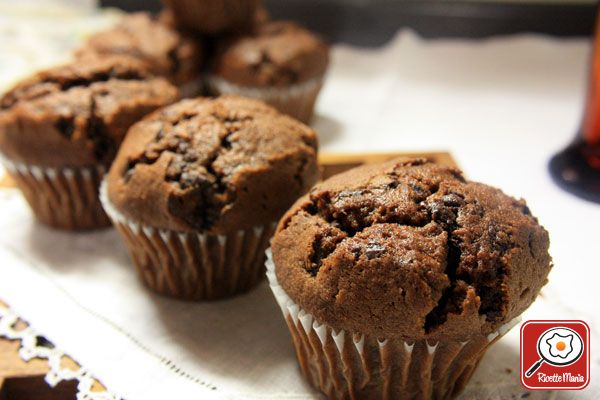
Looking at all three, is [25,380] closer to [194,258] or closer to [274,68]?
[194,258]

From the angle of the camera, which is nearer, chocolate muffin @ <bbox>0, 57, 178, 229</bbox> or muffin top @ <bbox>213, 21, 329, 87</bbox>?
chocolate muffin @ <bbox>0, 57, 178, 229</bbox>

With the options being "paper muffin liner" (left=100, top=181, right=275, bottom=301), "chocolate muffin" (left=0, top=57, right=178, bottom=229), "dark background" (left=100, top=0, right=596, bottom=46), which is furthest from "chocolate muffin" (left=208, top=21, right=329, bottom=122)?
"paper muffin liner" (left=100, top=181, right=275, bottom=301)

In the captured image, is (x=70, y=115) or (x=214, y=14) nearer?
(x=70, y=115)

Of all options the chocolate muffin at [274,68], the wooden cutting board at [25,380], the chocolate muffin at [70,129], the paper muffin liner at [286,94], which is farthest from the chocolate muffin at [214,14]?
the wooden cutting board at [25,380]

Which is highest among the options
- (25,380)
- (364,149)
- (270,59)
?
(270,59)

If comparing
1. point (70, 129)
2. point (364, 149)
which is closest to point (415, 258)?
point (70, 129)

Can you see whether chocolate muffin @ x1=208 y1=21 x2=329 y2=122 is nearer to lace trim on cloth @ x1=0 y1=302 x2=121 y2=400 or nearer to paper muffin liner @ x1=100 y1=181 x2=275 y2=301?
paper muffin liner @ x1=100 y1=181 x2=275 y2=301
